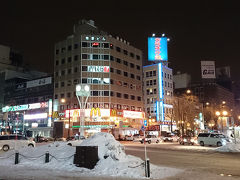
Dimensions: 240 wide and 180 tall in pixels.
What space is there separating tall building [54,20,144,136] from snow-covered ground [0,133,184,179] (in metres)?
44.7

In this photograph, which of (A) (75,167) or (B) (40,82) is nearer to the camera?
(A) (75,167)

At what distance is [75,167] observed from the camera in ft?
47.0

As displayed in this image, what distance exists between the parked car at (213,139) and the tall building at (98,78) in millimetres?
31495

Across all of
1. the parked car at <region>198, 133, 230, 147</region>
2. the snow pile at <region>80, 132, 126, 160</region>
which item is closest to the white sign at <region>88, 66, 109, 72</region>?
the parked car at <region>198, 133, 230, 147</region>

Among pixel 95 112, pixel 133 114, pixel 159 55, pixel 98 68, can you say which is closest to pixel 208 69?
pixel 95 112

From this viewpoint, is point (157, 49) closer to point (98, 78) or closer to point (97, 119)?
point (98, 78)

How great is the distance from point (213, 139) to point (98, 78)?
39072mm

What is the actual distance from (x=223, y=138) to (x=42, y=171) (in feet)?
89.7

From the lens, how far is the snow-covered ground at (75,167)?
12.7 meters

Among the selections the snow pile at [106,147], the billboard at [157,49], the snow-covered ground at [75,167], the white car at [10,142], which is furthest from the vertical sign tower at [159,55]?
the snow pile at [106,147]

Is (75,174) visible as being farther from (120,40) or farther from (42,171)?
(120,40)

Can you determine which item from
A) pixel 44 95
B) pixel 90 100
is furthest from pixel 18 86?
pixel 90 100

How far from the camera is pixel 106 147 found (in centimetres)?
1466

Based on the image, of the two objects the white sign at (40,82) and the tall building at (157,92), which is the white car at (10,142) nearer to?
the white sign at (40,82)
